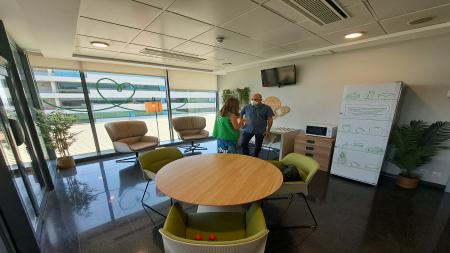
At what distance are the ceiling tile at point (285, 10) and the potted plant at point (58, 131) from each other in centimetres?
417

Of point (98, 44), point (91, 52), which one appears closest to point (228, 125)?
point (98, 44)

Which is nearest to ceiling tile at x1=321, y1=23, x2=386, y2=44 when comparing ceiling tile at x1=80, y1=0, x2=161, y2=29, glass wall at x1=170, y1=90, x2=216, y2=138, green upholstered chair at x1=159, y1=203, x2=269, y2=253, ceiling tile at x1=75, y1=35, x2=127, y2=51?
ceiling tile at x1=80, y1=0, x2=161, y2=29

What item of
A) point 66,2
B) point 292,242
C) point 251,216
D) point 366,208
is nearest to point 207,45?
point 66,2

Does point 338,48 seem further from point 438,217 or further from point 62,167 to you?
point 62,167

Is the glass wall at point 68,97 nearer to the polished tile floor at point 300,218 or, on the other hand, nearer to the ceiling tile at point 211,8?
the polished tile floor at point 300,218

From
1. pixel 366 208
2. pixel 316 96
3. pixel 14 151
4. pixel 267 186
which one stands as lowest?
pixel 366 208

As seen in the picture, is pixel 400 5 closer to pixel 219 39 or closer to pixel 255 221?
pixel 219 39

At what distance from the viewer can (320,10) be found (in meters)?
1.76

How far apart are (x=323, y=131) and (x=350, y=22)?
6.71 ft

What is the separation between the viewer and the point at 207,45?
287 cm

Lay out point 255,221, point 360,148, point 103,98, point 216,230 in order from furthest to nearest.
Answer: point 103,98 < point 360,148 < point 216,230 < point 255,221

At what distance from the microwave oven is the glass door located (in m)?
4.47

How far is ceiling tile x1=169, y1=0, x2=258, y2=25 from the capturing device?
1591 mm

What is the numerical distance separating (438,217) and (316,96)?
2675 mm
